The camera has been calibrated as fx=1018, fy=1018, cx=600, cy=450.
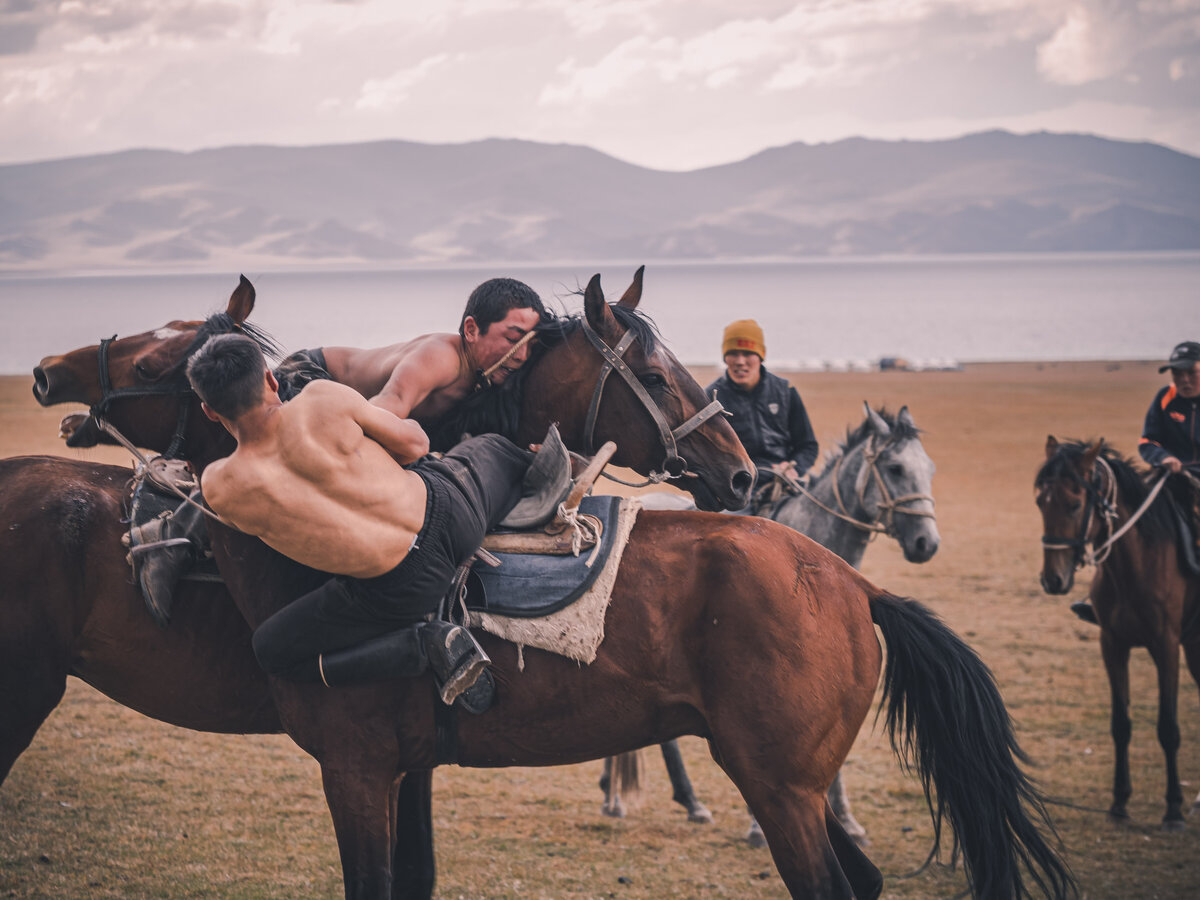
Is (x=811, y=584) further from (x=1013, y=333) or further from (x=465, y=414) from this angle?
(x=1013, y=333)

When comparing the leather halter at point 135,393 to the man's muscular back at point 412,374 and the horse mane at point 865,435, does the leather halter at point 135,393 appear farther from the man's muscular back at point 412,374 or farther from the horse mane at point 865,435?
the horse mane at point 865,435

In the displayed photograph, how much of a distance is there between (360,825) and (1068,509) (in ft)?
18.4

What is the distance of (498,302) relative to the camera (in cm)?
393

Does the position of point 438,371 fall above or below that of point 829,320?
below

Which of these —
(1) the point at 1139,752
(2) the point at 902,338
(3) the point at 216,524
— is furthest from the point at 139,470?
(2) the point at 902,338

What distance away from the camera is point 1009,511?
1680cm

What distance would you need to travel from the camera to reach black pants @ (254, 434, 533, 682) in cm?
341

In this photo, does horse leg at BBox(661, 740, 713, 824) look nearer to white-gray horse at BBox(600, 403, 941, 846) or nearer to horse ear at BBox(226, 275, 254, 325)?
white-gray horse at BBox(600, 403, 941, 846)

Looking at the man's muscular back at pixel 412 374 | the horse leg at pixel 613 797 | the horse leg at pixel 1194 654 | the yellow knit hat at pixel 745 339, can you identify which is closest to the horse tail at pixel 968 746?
the man's muscular back at pixel 412 374

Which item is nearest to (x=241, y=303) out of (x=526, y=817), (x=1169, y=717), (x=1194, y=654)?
(x=526, y=817)

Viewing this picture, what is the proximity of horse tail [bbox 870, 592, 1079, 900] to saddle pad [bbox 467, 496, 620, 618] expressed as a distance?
1.09 m

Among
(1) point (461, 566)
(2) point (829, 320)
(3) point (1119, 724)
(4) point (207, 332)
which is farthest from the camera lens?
(2) point (829, 320)

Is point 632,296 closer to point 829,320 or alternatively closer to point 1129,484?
point 1129,484

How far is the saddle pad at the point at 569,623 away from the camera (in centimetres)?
355
